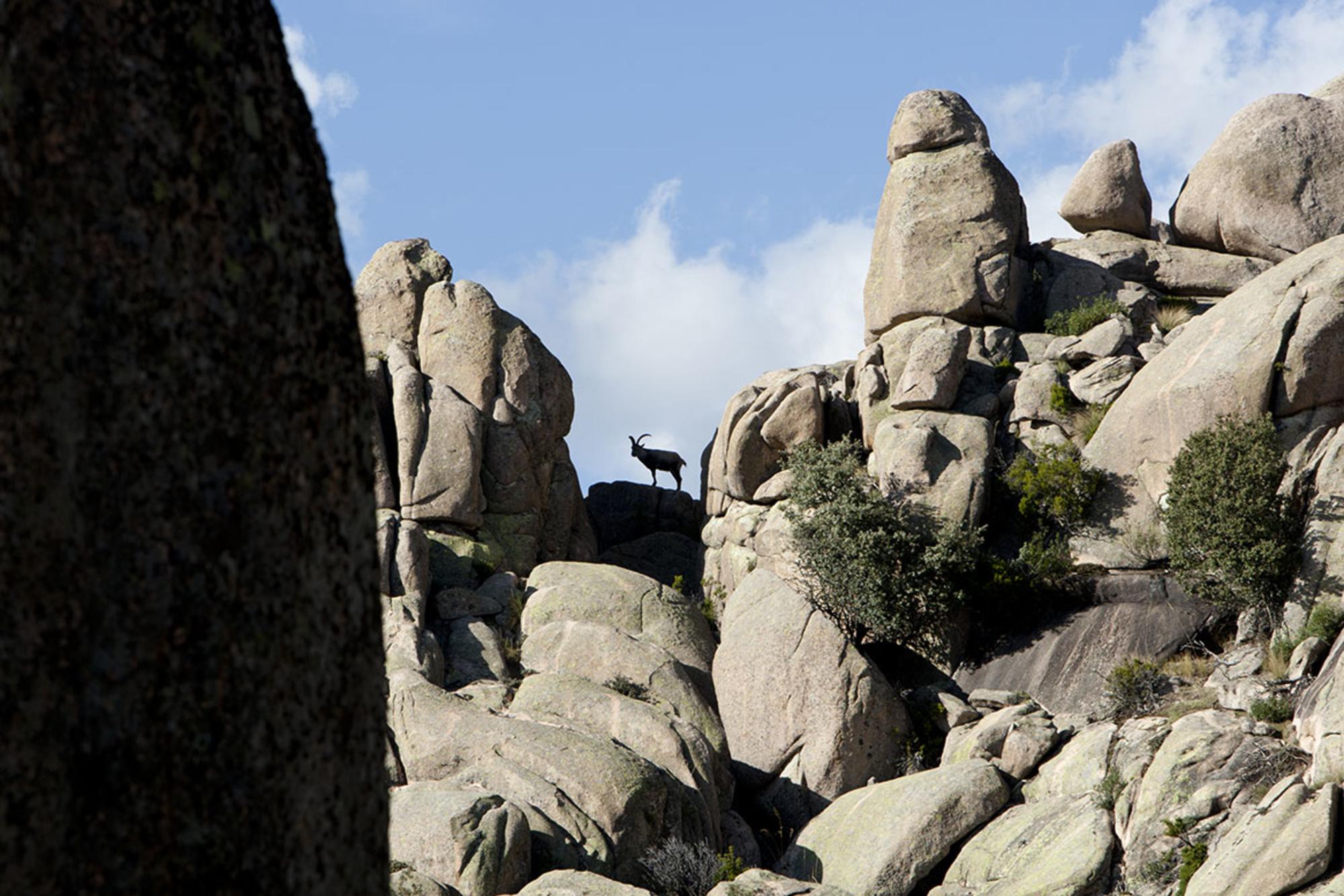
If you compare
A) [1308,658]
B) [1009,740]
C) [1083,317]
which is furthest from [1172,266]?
[1009,740]

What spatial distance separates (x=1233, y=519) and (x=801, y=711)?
30.2ft

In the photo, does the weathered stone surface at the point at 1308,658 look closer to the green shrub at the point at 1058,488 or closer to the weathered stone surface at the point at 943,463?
the green shrub at the point at 1058,488

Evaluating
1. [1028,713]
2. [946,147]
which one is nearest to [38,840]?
[1028,713]

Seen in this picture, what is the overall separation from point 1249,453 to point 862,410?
1075 centimetres

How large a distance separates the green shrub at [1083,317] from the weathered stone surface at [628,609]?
12.2 m

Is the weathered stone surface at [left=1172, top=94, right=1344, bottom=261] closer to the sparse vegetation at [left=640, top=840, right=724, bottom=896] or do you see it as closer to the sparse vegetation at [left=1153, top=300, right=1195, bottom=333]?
the sparse vegetation at [left=1153, top=300, right=1195, bottom=333]

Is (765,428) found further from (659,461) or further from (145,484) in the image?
(145,484)

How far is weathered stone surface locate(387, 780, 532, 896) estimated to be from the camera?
2042 centimetres

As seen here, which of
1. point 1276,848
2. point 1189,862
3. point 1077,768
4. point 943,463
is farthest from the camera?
point 943,463

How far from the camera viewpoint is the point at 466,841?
20.6 m

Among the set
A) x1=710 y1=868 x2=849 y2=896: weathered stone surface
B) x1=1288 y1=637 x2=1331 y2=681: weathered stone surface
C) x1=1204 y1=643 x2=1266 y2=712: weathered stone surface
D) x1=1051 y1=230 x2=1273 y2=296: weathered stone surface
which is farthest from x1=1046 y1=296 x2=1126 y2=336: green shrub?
x1=710 y1=868 x2=849 y2=896: weathered stone surface

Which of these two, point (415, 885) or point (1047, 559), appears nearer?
point (415, 885)

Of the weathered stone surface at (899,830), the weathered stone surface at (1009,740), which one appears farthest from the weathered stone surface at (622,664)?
the weathered stone surface at (1009,740)

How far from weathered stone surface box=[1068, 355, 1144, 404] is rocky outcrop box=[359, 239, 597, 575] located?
1379 centimetres
